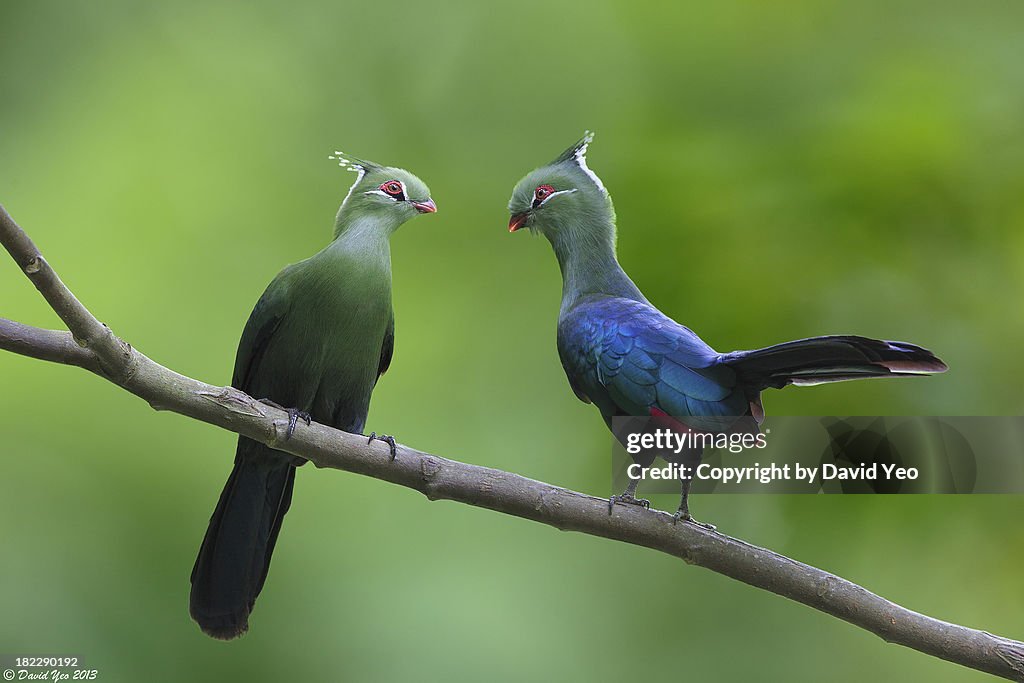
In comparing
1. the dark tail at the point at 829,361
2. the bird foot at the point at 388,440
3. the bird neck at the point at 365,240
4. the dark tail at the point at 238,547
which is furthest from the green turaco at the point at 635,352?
the dark tail at the point at 238,547

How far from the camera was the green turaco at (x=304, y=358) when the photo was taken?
2844 millimetres

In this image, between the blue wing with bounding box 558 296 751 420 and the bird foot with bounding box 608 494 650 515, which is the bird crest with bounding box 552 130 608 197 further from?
the bird foot with bounding box 608 494 650 515

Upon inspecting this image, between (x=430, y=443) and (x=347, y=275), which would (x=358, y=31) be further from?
(x=347, y=275)

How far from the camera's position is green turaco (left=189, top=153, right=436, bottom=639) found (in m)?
2.84

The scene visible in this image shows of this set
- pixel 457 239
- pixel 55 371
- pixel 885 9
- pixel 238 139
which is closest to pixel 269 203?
pixel 238 139

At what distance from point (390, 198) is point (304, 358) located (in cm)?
54

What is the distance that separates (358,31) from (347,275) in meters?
2.64

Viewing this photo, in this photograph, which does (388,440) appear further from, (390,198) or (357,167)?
(357,167)

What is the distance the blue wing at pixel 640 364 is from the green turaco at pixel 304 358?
555mm

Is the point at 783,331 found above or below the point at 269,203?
below

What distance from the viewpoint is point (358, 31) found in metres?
5.11

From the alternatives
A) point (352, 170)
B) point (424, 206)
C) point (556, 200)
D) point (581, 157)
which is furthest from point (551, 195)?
point (352, 170)

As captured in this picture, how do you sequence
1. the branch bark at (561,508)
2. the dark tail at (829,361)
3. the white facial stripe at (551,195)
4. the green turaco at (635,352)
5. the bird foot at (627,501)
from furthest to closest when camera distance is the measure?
the white facial stripe at (551,195)
the bird foot at (627,501)
the branch bark at (561,508)
the green turaco at (635,352)
the dark tail at (829,361)

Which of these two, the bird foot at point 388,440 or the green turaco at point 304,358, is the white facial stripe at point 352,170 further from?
the bird foot at point 388,440
